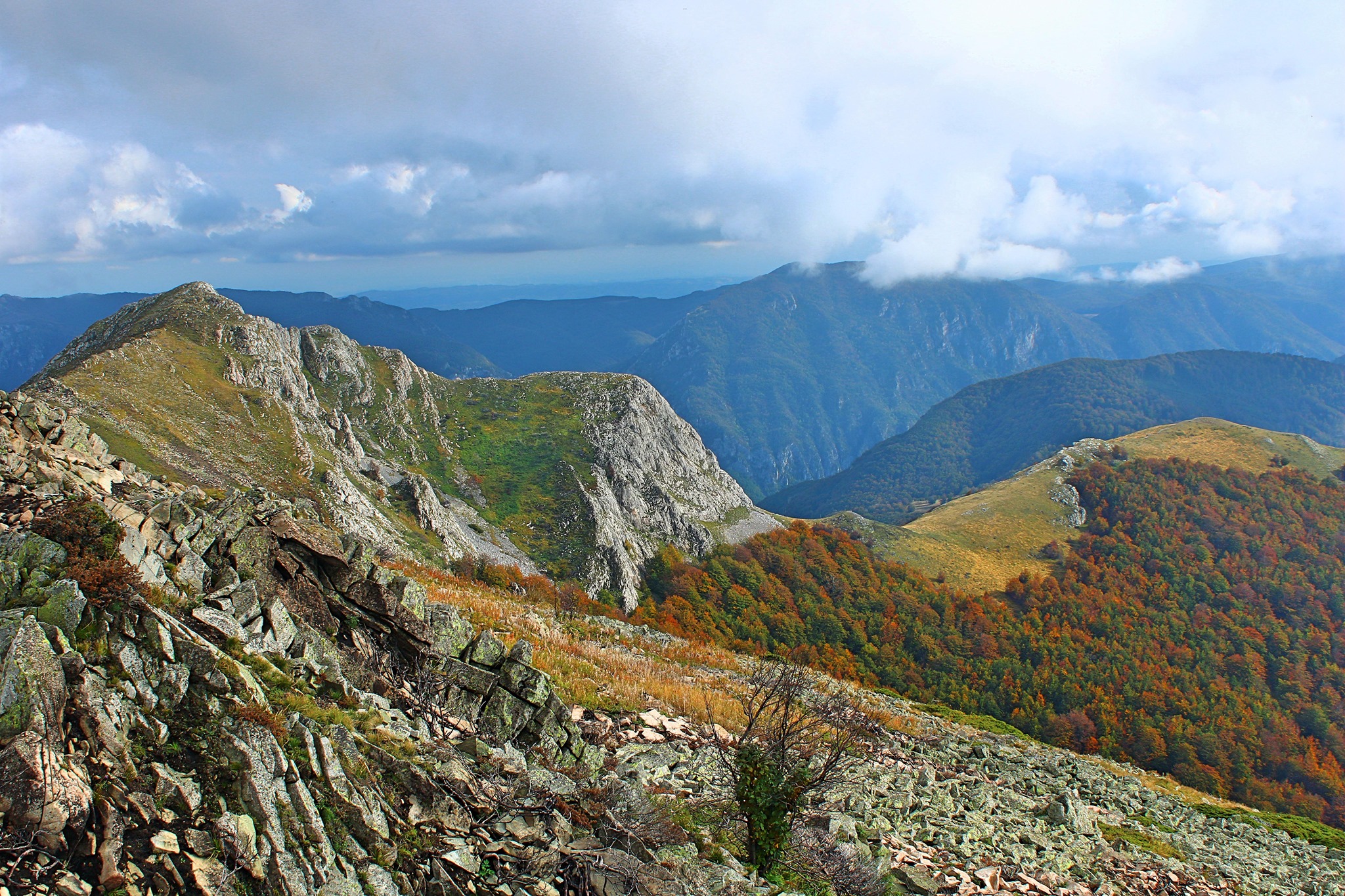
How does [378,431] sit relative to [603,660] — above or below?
above

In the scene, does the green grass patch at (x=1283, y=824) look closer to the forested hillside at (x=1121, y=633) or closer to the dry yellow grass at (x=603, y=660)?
the dry yellow grass at (x=603, y=660)

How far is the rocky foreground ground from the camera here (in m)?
6.49

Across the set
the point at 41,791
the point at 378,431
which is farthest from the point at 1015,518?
the point at 41,791

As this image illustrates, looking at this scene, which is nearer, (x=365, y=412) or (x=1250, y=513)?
(x=365, y=412)

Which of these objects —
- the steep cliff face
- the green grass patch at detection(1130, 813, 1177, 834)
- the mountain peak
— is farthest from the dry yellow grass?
the mountain peak

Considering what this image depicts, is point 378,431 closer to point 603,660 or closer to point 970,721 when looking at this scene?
point 603,660

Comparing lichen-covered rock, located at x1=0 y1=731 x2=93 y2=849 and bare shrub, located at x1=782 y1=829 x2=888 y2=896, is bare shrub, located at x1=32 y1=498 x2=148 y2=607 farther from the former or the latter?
bare shrub, located at x1=782 y1=829 x2=888 y2=896

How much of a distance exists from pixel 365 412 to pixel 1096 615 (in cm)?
13849

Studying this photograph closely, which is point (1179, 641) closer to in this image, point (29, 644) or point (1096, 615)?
point (1096, 615)

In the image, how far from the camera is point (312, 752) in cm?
825

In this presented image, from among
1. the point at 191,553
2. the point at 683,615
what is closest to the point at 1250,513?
the point at 683,615

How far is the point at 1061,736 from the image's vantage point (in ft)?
294

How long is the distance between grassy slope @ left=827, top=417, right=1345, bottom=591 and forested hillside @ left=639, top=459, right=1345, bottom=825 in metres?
7.63

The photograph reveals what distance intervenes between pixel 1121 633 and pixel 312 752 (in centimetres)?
14480
